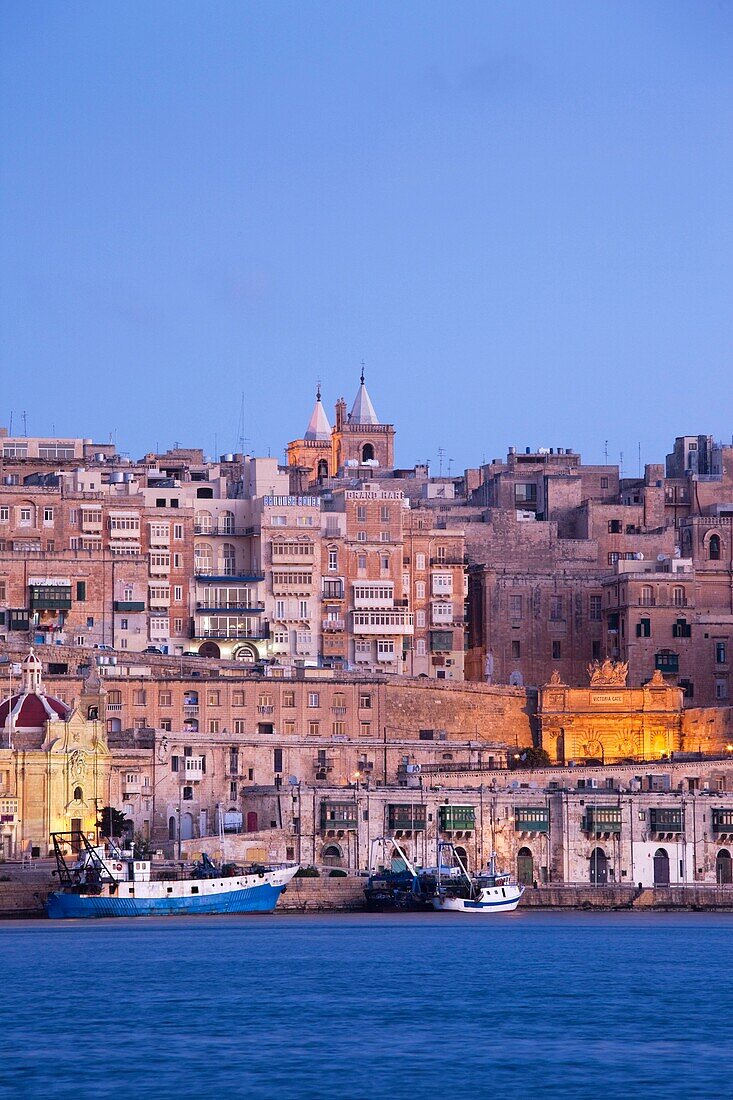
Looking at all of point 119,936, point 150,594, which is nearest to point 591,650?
point 150,594

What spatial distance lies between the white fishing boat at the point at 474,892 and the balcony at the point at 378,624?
28763 millimetres

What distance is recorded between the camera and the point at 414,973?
77.0 metres

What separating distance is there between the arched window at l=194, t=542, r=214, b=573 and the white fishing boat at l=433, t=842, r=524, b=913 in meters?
32.7

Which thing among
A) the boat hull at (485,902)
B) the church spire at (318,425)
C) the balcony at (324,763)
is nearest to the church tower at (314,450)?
the church spire at (318,425)

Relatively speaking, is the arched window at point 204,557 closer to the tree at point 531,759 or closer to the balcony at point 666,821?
the tree at point 531,759

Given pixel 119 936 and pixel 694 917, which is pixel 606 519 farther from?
pixel 119 936

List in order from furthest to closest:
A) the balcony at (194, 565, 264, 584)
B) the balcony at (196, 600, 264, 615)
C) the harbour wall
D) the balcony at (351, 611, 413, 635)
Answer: the balcony at (351, 611, 413, 635), the balcony at (194, 565, 264, 584), the balcony at (196, 600, 264, 615), the harbour wall

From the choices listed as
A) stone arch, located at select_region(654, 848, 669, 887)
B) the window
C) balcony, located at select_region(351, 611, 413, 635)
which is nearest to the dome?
stone arch, located at select_region(654, 848, 669, 887)

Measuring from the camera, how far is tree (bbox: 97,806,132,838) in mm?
102750

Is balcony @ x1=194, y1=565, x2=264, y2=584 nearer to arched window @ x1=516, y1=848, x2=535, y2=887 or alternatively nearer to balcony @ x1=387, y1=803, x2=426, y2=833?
balcony @ x1=387, y1=803, x2=426, y2=833

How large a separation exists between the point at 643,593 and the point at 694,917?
31.8 m

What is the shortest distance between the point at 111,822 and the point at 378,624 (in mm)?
30597

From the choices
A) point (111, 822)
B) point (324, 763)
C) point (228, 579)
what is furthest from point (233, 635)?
point (111, 822)

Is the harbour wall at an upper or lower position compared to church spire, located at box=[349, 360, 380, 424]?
lower
